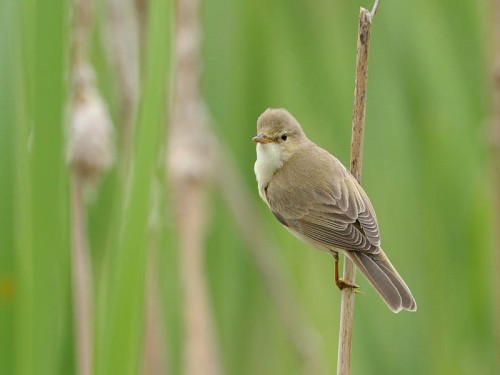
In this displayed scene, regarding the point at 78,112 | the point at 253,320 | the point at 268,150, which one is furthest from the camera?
the point at 253,320

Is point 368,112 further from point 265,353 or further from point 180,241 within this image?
point 265,353

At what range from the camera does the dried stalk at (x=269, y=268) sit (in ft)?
8.60

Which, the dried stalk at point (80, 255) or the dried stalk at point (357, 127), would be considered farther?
the dried stalk at point (80, 255)

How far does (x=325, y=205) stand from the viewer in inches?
87.6

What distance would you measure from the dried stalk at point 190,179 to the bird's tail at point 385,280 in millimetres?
537

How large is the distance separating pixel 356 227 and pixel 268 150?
399 millimetres

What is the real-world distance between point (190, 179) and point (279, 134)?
29 cm

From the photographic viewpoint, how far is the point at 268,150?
2377mm

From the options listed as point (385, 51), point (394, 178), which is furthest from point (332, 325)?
point (385, 51)

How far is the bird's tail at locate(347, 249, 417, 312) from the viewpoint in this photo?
6.37 ft

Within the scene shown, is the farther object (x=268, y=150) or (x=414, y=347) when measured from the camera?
(x=414, y=347)

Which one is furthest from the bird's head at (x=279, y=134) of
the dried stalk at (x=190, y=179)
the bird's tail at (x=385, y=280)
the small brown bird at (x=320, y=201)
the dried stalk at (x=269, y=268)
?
the bird's tail at (x=385, y=280)

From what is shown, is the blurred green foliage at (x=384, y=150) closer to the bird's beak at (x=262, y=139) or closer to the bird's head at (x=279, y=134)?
the bird's head at (x=279, y=134)

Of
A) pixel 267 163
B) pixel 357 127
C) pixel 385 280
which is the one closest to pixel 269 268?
pixel 267 163
